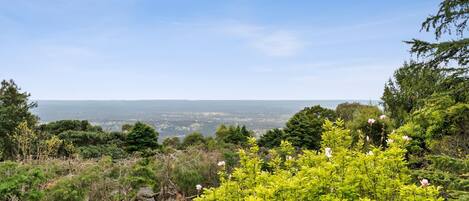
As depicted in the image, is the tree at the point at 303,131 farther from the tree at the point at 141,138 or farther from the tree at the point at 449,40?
the tree at the point at 449,40

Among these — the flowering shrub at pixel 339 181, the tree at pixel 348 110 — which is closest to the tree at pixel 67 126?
the tree at pixel 348 110

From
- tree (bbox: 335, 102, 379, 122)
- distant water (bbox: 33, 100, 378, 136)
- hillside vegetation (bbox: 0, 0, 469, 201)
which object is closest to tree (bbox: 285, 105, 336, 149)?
tree (bbox: 335, 102, 379, 122)

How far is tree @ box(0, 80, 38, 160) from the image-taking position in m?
18.1

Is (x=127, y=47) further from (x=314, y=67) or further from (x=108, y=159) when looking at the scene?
(x=108, y=159)

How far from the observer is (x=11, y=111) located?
64.0ft

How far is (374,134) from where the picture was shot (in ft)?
43.6

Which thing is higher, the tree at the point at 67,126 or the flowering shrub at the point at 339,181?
the flowering shrub at the point at 339,181

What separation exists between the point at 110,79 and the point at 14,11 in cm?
2114

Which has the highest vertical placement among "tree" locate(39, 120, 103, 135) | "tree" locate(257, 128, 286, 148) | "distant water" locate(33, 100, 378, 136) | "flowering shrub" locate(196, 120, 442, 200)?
"flowering shrub" locate(196, 120, 442, 200)

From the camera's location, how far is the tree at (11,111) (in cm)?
1809

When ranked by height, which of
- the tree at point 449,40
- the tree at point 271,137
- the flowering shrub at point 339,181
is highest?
the tree at point 449,40

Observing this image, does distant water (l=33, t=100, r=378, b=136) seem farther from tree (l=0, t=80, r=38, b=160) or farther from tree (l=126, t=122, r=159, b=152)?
tree (l=0, t=80, r=38, b=160)

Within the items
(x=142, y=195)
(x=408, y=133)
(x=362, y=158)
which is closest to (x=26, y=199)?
(x=142, y=195)

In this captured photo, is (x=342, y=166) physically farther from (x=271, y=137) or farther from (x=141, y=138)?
(x=271, y=137)
